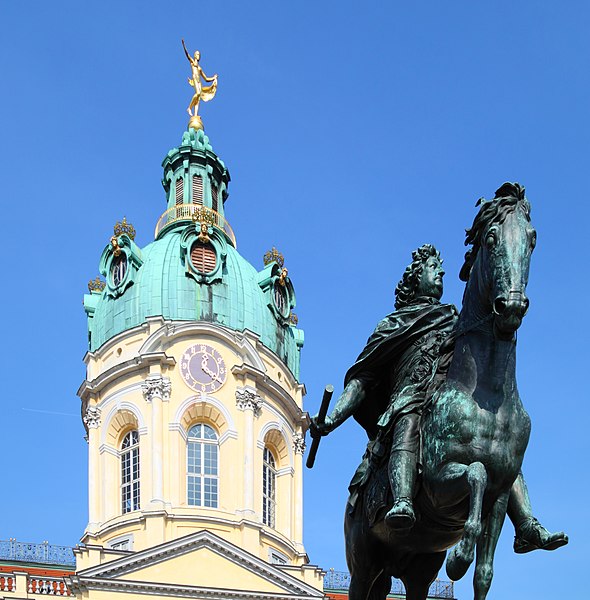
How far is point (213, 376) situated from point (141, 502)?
6.03 meters

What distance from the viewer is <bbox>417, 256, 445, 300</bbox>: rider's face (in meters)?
11.3

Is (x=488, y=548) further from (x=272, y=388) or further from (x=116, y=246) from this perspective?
(x=116, y=246)

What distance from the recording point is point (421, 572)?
10.8 metres

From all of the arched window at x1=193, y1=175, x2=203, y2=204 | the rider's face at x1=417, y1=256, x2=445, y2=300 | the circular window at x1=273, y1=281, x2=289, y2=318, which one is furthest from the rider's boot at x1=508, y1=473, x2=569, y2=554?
the arched window at x1=193, y1=175, x2=203, y2=204

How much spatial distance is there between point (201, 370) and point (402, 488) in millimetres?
52570

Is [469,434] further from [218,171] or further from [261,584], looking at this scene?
[218,171]

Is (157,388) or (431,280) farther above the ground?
(157,388)

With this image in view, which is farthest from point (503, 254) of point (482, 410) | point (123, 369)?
point (123, 369)

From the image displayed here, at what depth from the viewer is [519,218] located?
32.3 feet

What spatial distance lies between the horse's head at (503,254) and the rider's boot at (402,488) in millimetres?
1056

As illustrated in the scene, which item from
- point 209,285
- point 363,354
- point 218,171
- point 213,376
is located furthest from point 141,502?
point 363,354

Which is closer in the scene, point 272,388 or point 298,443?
point 272,388

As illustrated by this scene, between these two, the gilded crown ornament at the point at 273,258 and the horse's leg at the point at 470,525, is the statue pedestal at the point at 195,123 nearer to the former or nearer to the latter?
the gilded crown ornament at the point at 273,258

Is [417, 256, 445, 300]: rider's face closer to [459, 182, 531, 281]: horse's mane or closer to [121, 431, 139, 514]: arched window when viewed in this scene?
[459, 182, 531, 281]: horse's mane
